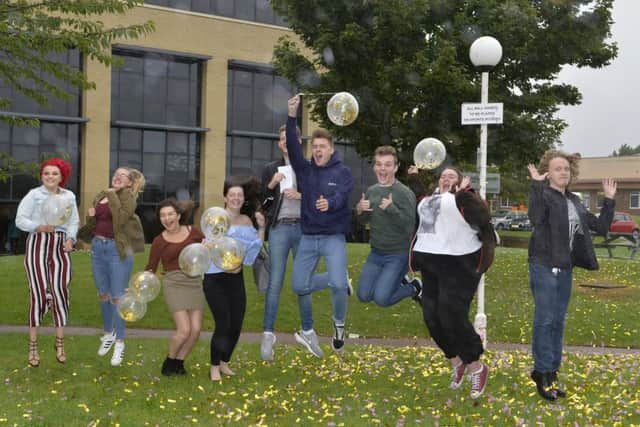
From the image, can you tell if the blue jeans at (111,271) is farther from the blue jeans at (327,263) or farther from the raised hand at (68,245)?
the blue jeans at (327,263)

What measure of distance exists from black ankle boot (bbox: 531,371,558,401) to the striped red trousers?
4954mm

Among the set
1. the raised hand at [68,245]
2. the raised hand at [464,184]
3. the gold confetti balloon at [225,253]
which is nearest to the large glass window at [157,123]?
the raised hand at [68,245]

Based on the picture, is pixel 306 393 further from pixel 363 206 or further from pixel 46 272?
pixel 46 272

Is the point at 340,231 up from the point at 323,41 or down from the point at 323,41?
down

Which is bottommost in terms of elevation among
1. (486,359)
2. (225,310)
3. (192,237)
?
(486,359)

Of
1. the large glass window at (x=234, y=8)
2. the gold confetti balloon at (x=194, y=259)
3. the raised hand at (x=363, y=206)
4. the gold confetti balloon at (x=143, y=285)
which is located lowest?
the gold confetti balloon at (x=143, y=285)

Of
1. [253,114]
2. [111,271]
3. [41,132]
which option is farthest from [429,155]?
[253,114]

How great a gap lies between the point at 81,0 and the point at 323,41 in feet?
21.3

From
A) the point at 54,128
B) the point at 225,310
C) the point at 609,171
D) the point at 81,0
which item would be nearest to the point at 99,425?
the point at 225,310

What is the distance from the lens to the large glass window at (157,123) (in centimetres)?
3212

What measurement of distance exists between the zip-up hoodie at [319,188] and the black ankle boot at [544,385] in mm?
2386

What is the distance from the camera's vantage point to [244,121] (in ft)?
115

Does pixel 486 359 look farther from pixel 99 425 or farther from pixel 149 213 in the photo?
pixel 149 213

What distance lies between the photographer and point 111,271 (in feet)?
26.5
